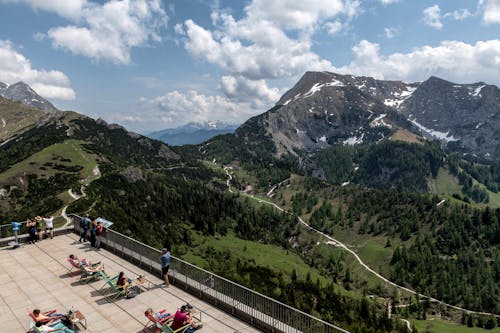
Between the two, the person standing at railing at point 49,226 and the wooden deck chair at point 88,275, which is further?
the person standing at railing at point 49,226

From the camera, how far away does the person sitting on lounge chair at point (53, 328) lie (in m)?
21.1

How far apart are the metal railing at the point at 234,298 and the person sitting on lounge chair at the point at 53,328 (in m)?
9.54

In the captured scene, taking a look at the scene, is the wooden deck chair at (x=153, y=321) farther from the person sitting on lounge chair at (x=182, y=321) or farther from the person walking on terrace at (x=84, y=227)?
the person walking on terrace at (x=84, y=227)

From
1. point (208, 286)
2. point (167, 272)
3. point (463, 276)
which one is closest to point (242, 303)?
point (208, 286)

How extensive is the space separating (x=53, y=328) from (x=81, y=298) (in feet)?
20.4

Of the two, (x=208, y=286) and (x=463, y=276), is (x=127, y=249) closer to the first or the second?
(x=208, y=286)

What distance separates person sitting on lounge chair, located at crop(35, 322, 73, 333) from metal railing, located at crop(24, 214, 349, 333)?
9536 mm

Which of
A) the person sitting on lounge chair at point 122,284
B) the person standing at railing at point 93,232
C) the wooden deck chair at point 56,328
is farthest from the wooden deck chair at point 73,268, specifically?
the wooden deck chair at point 56,328

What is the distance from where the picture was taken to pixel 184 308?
74.1 ft

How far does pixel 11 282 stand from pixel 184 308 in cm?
1747

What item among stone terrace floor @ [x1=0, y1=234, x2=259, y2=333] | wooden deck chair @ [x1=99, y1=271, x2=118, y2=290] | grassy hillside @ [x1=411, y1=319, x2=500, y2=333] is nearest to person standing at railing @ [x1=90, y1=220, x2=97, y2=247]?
stone terrace floor @ [x1=0, y1=234, x2=259, y2=333]

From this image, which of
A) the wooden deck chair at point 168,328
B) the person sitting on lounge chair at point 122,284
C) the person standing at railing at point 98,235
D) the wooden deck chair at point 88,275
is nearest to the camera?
the wooden deck chair at point 168,328

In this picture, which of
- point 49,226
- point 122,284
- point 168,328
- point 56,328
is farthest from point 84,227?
point 168,328

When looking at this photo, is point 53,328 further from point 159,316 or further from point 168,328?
point 168,328
